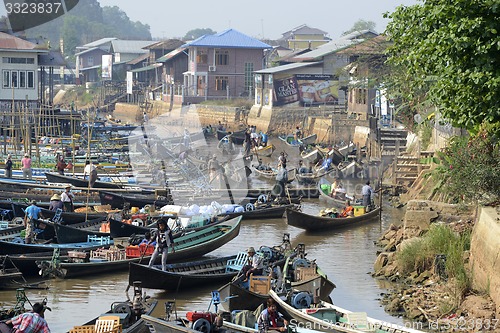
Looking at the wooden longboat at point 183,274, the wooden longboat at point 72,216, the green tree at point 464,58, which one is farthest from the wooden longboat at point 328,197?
the green tree at point 464,58

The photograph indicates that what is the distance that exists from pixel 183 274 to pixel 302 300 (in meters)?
3.90

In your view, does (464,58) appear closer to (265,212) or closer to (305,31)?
(265,212)

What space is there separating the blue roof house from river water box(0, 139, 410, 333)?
47.6 m

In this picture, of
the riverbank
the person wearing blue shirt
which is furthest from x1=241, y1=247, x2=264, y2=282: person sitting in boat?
the person wearing blue shirt

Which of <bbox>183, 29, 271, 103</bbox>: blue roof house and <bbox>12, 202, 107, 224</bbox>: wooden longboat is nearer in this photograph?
<bbox>12, 202, 107, 224</bbox>: wooden longboat

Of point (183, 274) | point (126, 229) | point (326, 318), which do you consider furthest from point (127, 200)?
point (326, 318)

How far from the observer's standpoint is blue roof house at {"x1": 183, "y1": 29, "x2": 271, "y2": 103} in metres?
74.8

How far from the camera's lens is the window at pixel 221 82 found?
75250 millimetres

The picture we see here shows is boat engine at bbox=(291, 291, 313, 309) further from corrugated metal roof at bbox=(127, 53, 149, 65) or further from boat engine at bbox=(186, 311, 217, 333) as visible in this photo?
corrugated metal roof at bbox=(127, 53, 149, 65)

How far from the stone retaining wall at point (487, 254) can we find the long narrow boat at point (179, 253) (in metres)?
7.29

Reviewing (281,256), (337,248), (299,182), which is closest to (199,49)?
(299,182)

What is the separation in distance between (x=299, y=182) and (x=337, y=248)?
11300mm

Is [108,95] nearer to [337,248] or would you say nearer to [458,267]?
[337,248]

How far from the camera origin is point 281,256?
2109 centimetres
